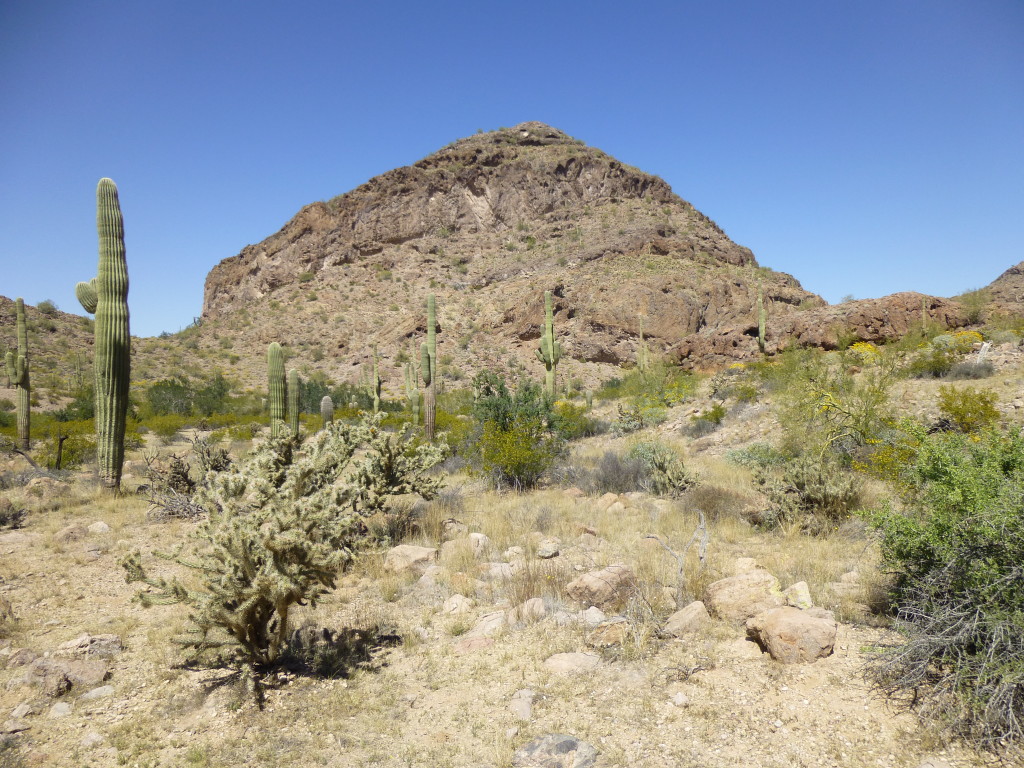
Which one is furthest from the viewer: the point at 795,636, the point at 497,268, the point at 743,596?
the point at 497,268

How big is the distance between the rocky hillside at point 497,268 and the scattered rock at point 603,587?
88.3ft

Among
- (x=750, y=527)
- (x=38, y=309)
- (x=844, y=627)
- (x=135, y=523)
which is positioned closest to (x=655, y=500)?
(x=750, y=527)

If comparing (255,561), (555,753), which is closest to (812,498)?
(555,753)

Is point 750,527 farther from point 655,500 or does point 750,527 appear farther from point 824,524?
point 655,500

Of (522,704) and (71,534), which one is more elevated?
(71,534)

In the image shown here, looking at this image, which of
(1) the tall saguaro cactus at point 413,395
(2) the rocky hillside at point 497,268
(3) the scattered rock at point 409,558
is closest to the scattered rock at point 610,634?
(3) the scattered rock at point 409,558

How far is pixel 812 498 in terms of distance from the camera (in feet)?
21.8

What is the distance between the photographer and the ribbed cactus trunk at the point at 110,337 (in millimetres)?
9211

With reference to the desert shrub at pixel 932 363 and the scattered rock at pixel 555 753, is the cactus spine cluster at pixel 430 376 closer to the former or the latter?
the scattered rock at pixel 555 753

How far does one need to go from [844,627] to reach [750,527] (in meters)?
2.82

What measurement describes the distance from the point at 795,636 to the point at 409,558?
12.7 ft

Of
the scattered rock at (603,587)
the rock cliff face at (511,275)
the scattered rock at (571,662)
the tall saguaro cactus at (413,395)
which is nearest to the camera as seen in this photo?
the scattered rock at (571,662)

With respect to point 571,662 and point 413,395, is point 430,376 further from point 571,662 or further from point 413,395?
point 571,662

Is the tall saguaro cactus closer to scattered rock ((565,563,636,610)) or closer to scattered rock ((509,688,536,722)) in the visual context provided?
scattered rock ((565,563,636,610))
